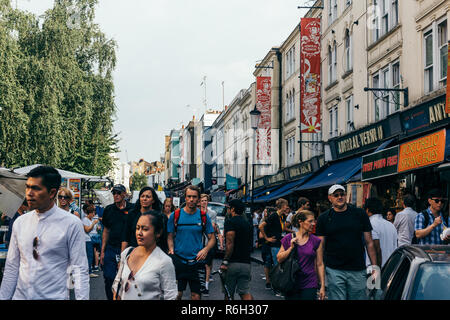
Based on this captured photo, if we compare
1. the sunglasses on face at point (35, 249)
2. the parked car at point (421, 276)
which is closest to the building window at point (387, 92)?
the parked car at point (421, 276)

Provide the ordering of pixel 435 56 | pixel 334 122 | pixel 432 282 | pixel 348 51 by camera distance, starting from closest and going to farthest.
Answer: pixel 432 282 < pixel 435 56 < pixel 348 51 < pixel 334 122

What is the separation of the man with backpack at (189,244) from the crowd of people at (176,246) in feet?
0.04

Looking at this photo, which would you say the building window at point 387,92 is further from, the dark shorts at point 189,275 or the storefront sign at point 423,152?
the dark shorts at point 189,275

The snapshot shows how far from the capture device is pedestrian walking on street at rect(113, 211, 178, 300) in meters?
4.57

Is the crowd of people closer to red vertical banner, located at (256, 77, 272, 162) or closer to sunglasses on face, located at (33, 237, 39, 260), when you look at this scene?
sunglasses on face, located at (33, 237, 39, 260)

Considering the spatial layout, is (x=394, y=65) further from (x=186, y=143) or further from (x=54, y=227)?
(x=186, y=143)

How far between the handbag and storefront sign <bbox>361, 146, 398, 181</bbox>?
9634 millimetres

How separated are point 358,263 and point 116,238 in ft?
10.6

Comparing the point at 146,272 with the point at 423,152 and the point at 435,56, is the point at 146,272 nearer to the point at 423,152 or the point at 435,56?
the point at 423,152

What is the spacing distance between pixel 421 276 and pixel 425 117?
12.8 m

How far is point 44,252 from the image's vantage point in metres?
4.48

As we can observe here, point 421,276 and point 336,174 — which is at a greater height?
point 336,174

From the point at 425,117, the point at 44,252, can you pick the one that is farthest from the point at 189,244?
the point at 425,117
